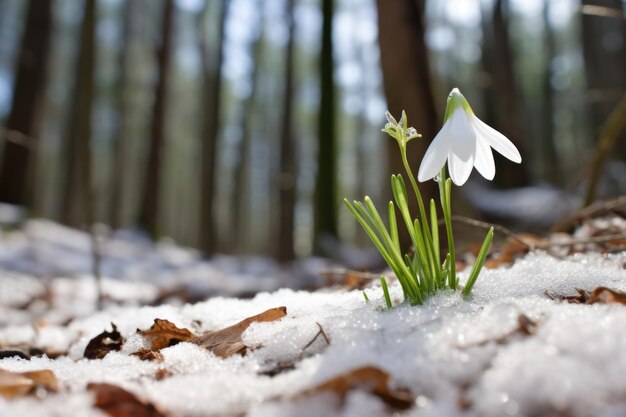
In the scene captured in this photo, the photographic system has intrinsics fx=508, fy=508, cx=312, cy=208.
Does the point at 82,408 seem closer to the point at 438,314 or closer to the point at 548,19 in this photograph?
the point at 438,314

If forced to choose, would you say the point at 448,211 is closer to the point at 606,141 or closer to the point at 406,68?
the point at 606,141

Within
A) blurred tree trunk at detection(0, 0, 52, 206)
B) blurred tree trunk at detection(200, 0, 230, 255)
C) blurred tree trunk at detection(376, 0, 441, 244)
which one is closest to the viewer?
blurred tree trunk at detection(376, 0, 441, 244)

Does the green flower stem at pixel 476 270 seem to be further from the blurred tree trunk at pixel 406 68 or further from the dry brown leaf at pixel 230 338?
the blurred tree trunk at pixel 406 68

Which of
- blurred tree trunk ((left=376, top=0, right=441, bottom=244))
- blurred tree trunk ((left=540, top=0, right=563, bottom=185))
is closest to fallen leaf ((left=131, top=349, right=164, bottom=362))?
blurred tree trunk ((left=376, top=0, right=441, bottom=244))

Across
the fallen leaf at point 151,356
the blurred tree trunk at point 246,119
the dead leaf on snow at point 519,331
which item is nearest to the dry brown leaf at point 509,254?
the dead leaf on snow at point 519,331

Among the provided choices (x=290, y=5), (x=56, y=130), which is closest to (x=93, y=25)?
(x=290, y=5)

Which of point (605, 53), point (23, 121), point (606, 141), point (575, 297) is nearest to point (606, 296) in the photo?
point (575, 297)

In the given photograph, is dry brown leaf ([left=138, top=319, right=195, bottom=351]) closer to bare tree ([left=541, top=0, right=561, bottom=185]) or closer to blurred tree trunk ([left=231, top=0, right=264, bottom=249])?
blurred tree trunk ([left=231, top=0, right=264, bottom=249])
